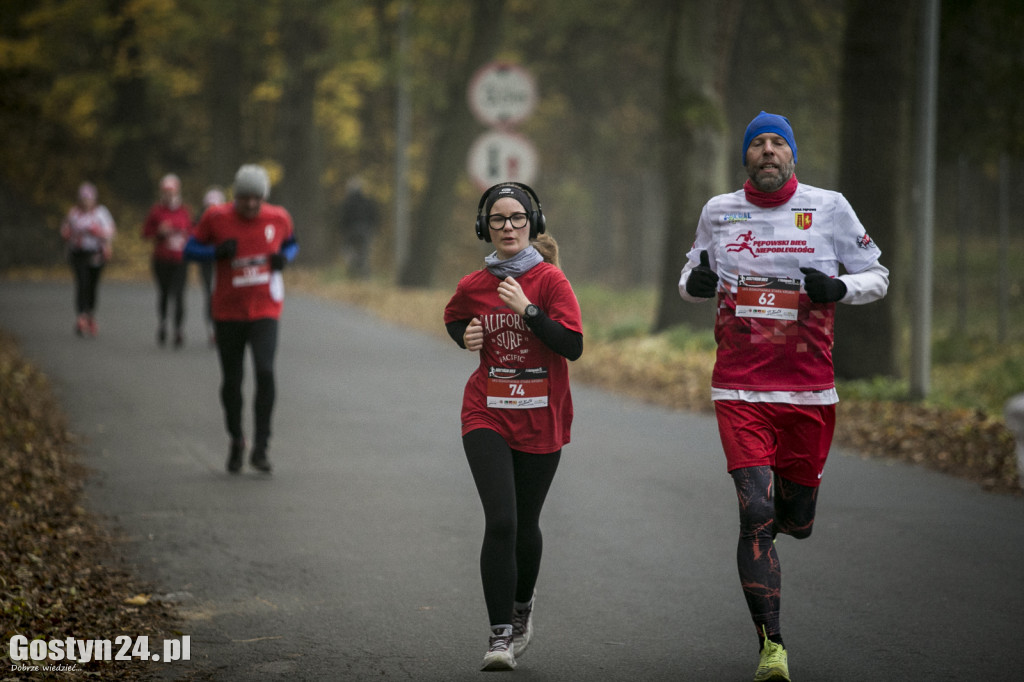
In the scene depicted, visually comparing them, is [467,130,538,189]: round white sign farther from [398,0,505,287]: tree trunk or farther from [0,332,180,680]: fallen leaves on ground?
[398,0,505,287]: tree trunk

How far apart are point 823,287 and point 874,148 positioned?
870 centimetres

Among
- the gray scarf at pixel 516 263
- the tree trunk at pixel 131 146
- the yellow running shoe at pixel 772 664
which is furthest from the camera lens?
the tree trunk at pixel 131 146

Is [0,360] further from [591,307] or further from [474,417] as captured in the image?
[591,307]

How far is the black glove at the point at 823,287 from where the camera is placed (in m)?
5.14

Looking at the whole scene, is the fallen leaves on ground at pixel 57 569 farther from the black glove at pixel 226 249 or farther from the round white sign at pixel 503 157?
the round white sign at pixel 503 157

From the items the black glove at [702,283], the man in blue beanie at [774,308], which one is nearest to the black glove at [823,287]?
the man in blue beanie at [774,308]

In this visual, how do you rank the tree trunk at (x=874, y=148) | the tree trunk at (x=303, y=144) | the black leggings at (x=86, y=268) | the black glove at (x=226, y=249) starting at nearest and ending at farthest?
the black glove at (x=226, y=249) < the tree trunk at (x=874, y=148) < the black leggings at (x=86, y=268) < the tree trunk at (x=303, y=144)

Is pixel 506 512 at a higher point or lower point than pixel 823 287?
lower

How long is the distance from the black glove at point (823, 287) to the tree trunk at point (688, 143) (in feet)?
40.6

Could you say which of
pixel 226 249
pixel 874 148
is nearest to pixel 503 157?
pixel 874 148

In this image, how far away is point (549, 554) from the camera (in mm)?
7430

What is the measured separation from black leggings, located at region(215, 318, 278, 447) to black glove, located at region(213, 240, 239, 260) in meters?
0.46

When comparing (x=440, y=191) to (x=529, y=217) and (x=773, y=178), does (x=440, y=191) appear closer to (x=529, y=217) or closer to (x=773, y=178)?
(x=529, y=217)

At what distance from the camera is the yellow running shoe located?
5000 mm
